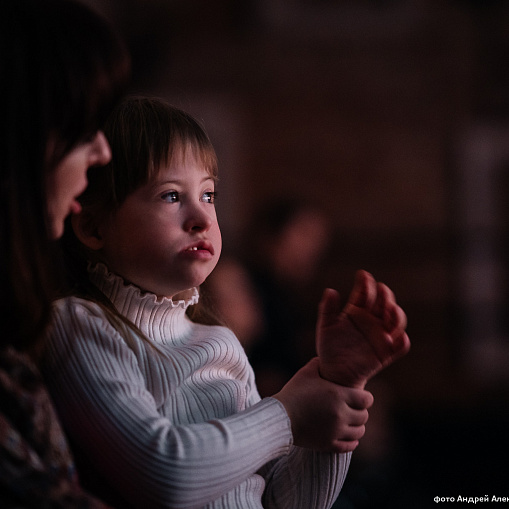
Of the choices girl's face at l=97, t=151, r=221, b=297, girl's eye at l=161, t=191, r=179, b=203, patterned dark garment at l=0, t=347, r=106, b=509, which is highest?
girl's eye at l=161, t=191, r=179, b=203

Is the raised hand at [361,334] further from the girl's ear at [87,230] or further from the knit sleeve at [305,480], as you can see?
the girl's ear at [87,230]

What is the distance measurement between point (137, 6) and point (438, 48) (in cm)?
210

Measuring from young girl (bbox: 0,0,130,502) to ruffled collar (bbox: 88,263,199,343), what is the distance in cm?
15

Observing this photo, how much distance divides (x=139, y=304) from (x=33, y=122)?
27 centimetres

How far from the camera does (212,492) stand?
711mm

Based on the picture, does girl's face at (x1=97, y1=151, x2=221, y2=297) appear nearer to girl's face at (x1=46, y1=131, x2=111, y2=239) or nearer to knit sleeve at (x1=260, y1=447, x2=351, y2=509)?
girl's face at (x1=46, y1=131, x2=111, y2=239)

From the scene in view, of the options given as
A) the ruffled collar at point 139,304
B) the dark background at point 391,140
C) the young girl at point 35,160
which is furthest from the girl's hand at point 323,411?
the dark background at point 391,140

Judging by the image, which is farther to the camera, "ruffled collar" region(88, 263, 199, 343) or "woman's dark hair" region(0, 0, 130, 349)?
"ruffled collar" region(88, 263, 199, 343)

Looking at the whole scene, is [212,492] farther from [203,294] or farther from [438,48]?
[438,48]

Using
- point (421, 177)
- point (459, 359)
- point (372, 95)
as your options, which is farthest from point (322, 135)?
point (459, 359)

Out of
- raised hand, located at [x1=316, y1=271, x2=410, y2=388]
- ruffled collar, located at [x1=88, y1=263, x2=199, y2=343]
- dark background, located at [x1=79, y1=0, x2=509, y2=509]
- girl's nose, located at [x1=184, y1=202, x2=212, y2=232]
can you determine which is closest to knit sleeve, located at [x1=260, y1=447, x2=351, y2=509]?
raised hand, located at [x1=316, y1=271, x2=410, y2=388]

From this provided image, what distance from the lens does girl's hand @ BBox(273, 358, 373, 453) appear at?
2.68 feet

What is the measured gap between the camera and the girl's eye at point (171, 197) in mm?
830

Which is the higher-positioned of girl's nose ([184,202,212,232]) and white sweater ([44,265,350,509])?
girl's nose ([184,202,212,232])
